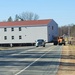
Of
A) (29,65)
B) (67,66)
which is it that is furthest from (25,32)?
(67,66)

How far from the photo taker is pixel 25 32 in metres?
95.2

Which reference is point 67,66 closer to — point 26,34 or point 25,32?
point 26,34

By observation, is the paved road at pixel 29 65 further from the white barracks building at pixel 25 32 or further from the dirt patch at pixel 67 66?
the white barracks building at pixel 25 32

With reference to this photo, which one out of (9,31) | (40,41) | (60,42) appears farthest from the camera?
(9,31)

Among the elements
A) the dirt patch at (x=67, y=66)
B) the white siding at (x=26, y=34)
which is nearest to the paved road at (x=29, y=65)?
the dirt patch at (x=67, y=66)

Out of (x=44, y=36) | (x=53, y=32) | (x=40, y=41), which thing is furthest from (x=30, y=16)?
(x=40, y=41)

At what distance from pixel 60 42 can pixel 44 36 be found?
8.95 m

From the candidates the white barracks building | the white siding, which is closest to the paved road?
the white siding

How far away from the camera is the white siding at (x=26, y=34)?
9331cm

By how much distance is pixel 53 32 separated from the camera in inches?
4085

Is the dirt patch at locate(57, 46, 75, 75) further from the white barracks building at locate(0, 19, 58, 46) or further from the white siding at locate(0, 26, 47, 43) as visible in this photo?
the white barracks building at locate(0, 19, 58, 46)

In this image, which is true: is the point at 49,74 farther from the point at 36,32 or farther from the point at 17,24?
the point at 17,24

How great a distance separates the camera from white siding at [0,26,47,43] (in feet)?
306

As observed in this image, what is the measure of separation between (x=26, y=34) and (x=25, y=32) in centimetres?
78
